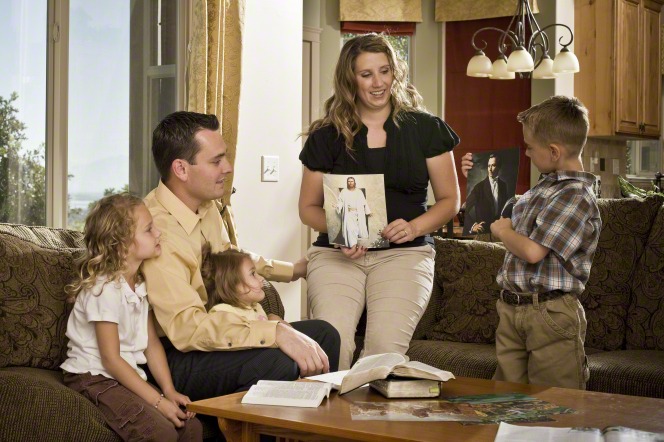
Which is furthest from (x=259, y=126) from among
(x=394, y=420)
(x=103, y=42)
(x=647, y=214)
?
(x=394, y=420)

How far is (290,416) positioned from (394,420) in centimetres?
22

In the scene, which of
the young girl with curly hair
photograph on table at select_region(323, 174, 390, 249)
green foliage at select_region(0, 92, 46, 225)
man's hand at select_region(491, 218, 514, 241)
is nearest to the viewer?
the young girl with curly hair

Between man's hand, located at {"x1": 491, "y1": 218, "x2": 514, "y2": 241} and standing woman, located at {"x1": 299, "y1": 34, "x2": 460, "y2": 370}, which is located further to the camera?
standing woman, located at {"x1": 299, "y1": 34, "x2": 460, "y2": 370}

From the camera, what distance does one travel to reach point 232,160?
4172 millimetres

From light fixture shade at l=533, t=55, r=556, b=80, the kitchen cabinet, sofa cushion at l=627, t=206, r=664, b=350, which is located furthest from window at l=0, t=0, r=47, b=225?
the kitchen cabinet

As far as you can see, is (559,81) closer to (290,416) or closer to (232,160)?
(232,160)

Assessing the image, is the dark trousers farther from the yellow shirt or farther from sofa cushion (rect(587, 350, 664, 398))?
sofa cushion (rect(587, 350, 664, 398))

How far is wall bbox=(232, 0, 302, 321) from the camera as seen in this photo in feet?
14.4

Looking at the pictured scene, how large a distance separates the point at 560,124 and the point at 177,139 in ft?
3.65

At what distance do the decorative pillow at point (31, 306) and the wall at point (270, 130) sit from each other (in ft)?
6.04

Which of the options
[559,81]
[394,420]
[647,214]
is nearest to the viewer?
[394,420]

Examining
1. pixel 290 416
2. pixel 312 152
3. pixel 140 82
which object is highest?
pixel 140 82

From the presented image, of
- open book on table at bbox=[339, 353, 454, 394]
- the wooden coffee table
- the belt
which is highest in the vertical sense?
the belt

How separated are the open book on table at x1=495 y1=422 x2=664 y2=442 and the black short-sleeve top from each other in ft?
3.98
